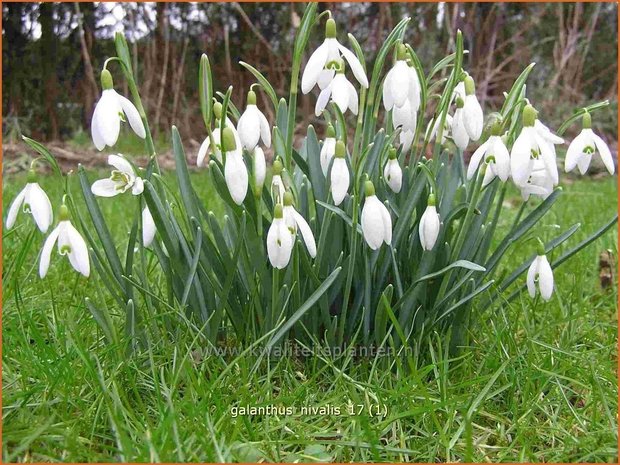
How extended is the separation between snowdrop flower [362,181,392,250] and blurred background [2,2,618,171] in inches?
169

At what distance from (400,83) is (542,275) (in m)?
0.50

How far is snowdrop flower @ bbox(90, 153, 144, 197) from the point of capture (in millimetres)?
1261

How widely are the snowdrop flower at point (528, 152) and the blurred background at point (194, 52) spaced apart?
4.31 meters

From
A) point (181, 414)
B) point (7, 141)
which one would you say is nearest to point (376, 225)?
point (181, 414)

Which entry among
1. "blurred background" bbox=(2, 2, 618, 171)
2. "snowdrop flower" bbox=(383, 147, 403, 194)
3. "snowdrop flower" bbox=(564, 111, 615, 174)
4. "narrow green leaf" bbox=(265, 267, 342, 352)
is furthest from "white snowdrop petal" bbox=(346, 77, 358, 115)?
"blurred background" bbox=(2, 2, 618, 171)

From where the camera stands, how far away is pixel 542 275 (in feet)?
4.49

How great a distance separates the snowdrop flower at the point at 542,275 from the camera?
136 centimetres

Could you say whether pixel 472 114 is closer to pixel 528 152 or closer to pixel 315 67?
pixel 528 152

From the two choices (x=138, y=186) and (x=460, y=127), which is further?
(x=460, y=127)

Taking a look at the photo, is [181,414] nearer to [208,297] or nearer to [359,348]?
[208,297]

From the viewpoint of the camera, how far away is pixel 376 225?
1.24 metres

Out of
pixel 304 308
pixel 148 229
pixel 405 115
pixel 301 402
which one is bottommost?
pixel 301 402

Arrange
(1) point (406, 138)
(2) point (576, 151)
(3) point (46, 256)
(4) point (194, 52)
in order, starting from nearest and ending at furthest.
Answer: (3) point (46, 256)
(2) point (576, 151)
(1) point (406, 138)
(4) point (194, 52)

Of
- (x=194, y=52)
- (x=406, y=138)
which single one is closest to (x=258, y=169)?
(x=406, y=138)
